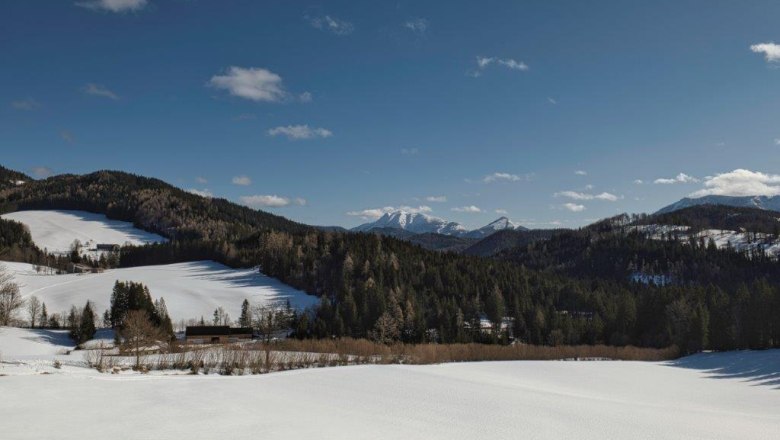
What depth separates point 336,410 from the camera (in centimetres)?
2209

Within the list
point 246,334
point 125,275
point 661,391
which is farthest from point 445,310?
point 125,275

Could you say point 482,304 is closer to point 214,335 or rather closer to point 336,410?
point 214,335

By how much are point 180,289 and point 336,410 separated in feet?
495

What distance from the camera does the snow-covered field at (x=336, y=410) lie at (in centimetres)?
1800

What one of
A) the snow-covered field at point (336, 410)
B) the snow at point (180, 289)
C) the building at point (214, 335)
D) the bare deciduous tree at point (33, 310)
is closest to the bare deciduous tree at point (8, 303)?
A: the bare deciduous tree at point (33, 310)

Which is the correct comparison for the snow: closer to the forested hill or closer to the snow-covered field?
the forested hill

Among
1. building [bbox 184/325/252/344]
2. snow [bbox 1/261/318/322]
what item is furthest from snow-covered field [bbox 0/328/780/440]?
snow [bbox 1/261/318/322]

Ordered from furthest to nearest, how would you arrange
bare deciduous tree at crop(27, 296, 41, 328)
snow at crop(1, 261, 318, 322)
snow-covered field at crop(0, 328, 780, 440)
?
snow at crop(1, 261, 318, 322) < bare deciduous tree at crop(27, 296, 41, 328) < snow-covered field at crop(0, 328, 780, 440)

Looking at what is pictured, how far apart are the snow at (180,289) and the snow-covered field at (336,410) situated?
116 meters

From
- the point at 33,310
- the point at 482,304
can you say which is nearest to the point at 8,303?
the point at 33,310

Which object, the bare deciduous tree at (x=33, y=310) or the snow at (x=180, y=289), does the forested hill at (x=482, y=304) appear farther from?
the bare deciduous tree at (x=33, y=310)

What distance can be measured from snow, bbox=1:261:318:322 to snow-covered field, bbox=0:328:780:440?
381 ft

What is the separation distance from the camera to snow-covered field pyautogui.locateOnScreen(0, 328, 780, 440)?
59.1ft

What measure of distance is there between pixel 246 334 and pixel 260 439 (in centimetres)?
9951
